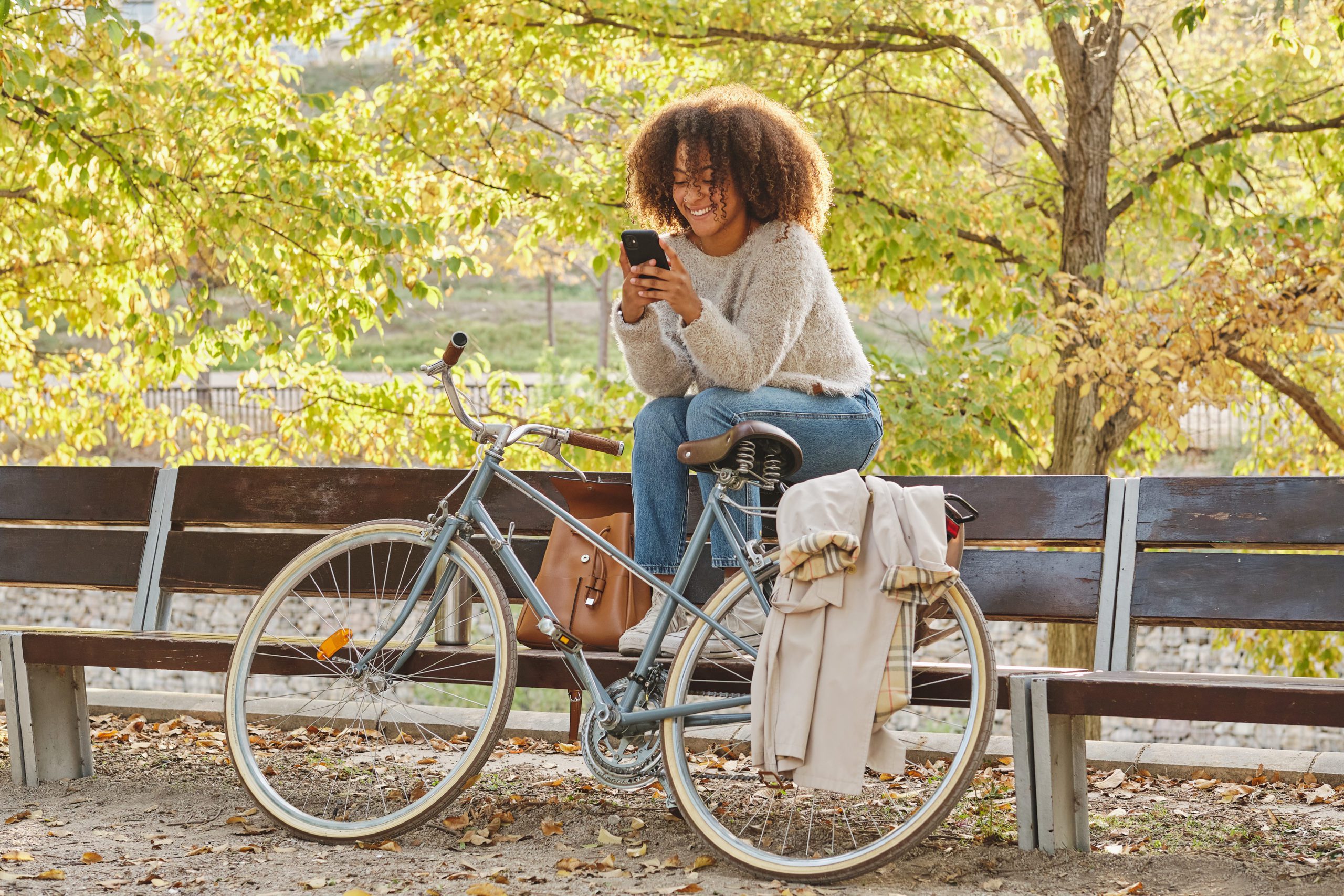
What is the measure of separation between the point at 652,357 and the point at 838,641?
92 cm

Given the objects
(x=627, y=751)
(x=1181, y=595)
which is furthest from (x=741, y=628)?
(x=1181, y=595)

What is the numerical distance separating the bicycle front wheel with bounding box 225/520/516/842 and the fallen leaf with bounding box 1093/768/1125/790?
72.7 inches

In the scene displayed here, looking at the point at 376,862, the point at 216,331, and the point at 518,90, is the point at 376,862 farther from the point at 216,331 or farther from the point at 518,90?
the point at 518,90

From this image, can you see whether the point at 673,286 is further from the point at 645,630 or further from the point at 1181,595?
the point at 1181,595

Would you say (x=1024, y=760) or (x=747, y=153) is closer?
(x=1024, y=760)

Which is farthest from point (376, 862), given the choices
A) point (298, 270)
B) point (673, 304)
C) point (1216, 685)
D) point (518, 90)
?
point (518, 90)

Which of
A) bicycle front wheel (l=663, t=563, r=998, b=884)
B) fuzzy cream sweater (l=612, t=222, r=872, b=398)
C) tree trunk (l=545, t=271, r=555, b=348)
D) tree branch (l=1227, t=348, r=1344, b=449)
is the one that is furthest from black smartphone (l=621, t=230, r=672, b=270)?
tree trunk (l=545, t=271, r=555, b=348)

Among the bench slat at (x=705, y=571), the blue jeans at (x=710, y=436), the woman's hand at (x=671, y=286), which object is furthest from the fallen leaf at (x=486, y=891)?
the woman's hand at (x=671, y=286)

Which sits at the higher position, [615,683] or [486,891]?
[615,683]

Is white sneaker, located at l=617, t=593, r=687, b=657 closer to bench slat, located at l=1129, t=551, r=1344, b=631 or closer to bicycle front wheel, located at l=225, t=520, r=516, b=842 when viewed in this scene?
bicycle front wheel, located at l=225, t=520, r=516, b=842

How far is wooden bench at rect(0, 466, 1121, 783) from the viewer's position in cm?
340

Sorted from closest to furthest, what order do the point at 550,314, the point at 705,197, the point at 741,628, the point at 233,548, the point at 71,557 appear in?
the point at 741,628 → the point at 705,197 → the point at 233,548 → the point at 71,557 → the point at 550,314

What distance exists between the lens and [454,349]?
3.09 m

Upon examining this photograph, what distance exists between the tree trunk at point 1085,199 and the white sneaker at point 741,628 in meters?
5.49
